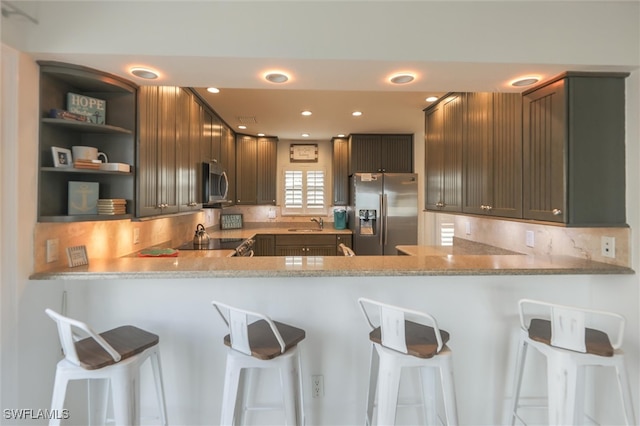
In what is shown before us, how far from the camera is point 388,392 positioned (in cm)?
135

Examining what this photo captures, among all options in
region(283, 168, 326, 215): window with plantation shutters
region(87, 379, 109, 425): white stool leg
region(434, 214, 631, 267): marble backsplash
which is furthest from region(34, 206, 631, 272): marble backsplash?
region(283, 168, 326, 215): window with plantation shutters

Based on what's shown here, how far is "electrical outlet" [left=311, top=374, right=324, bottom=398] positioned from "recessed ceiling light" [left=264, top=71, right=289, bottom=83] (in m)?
1.71

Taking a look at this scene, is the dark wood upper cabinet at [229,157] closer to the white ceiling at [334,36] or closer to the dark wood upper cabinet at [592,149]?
the white ceiling at [334,36]

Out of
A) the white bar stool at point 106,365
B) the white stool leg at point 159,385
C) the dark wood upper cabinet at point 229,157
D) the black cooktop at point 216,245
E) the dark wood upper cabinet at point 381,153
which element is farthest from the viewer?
the dark wood upper cabinet at point 381,153

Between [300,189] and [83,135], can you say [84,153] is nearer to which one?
[83,135]

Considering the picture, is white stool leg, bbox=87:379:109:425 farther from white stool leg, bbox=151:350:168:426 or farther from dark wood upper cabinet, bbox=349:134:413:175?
dark wood upper cabinet, bbox=349:134:413:175

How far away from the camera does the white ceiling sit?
150 centimetres

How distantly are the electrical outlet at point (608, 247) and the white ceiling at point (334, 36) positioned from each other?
0.91 meters

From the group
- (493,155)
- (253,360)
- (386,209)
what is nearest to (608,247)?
(493,155)

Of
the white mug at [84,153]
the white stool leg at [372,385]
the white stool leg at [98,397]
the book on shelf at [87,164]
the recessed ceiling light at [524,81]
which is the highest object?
the recessed ceiling light at [524,81]

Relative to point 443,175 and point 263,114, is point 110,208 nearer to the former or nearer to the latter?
point 263,114

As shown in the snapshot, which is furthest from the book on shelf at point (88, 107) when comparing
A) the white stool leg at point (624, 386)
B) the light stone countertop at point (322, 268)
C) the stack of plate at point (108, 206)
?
the white stool leg at point (624, 386)

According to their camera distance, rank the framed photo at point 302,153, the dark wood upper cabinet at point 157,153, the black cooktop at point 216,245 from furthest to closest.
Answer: the framed photo at point 302,153
the black cooktop at point 216,245
the dark wood upper cabinet at point 157,153

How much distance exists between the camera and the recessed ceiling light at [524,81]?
1.76 meters
